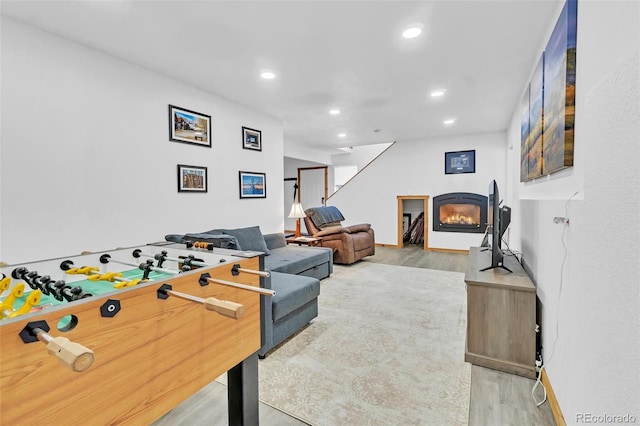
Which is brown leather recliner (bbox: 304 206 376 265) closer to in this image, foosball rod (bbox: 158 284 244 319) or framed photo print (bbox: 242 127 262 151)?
framed photo print (bbox: 242 127 262 151)

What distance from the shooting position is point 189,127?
137 inches

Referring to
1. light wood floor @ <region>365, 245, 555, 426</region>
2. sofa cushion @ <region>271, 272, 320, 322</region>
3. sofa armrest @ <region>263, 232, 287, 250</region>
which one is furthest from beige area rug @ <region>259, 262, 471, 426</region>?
sofa armrest @ <region>263, 232, 287, 250</region>

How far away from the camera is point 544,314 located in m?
1.96

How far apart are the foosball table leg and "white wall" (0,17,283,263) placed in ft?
6.84

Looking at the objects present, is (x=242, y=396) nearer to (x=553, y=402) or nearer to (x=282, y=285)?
(x=282, y=285)

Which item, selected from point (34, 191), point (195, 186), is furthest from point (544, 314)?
point (34, 191)

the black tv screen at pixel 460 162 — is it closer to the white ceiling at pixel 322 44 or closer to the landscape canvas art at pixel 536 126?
the white ceiling at pixel 322 44

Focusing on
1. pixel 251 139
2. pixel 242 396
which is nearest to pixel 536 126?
pixel 242 396

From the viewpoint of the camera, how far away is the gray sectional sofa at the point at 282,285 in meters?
2.27

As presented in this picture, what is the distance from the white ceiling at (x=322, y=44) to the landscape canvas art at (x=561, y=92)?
0.43 metres

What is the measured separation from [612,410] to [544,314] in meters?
1.09

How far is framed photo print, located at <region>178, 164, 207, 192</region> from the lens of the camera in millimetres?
3385

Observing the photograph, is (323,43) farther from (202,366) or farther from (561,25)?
(202,366)

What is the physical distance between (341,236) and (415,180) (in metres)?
2.81
